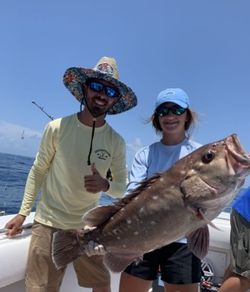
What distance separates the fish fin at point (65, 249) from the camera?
2672 mm

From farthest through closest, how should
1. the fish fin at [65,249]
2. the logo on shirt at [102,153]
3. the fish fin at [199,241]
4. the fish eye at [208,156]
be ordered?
the logo on shirt at [102,153] → the fish fin at [65,249] → the fish fin at [199,241] → the fish eye at [208,156]

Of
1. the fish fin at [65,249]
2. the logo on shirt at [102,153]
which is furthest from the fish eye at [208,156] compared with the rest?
the logo on shirt at [102,153]

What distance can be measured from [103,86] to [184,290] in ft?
5.98

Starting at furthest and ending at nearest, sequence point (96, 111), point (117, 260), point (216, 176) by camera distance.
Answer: point (96, 111)
point (117, 260)
point (216, 176)

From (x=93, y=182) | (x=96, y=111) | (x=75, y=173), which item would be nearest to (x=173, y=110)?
(x=96, y=111)

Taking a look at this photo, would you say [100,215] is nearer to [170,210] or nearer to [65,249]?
[65,249]

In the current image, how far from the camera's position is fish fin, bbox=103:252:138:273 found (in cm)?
254

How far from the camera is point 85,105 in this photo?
353 cm

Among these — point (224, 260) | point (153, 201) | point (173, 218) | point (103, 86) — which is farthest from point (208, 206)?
point (224, 260)

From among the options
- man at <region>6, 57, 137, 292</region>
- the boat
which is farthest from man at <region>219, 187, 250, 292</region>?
man at <region>6, 57, 137, 292</region>

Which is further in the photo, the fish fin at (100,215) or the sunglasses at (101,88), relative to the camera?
the sunglasses at (101,88)

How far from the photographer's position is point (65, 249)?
8.79 ft

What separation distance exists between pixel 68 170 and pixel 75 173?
0.07m

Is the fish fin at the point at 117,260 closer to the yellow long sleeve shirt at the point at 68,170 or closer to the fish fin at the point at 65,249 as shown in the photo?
the fish fin at the point at 65,249
